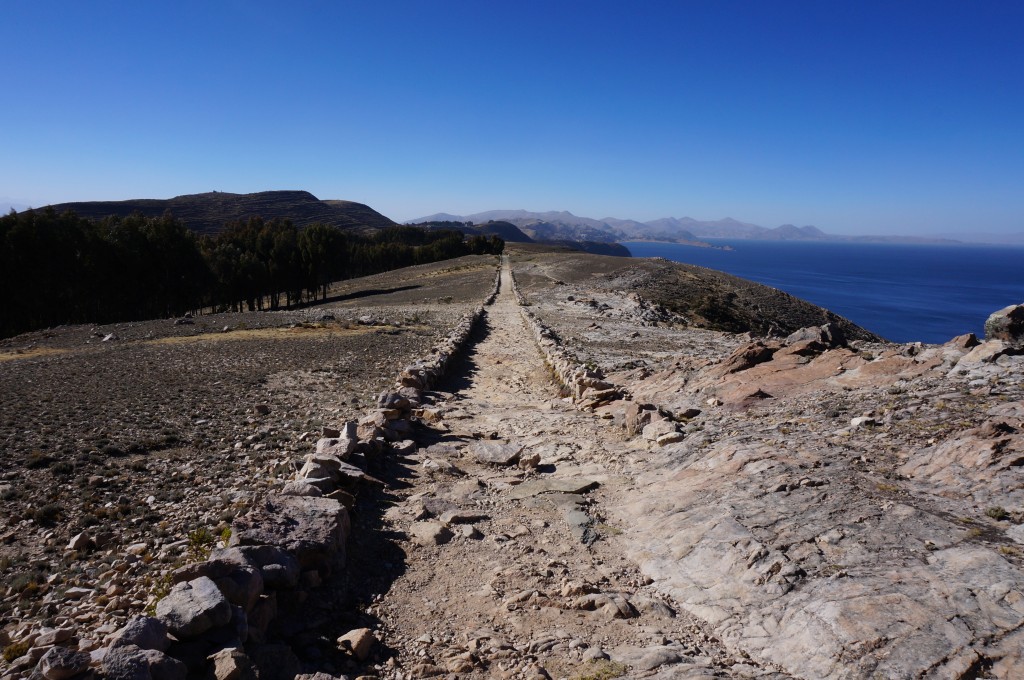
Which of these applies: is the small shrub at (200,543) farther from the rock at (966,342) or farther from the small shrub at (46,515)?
the rock at (966,342)

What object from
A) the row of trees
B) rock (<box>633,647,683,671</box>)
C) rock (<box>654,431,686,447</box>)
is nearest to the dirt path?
rock (<box>633,647,683,671</box>)

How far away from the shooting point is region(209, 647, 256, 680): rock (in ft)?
16.0

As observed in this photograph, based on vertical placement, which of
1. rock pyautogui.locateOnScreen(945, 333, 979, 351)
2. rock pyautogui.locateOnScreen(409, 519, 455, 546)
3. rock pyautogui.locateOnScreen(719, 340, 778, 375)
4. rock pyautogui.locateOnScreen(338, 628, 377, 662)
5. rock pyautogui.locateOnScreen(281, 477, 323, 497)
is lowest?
rock pyautogui.locateOnScreen(409, 519, 455, 546)

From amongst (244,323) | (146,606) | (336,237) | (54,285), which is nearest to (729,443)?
(146,606)

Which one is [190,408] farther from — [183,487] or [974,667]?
[974,667]

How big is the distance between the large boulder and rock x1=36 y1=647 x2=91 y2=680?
71cm

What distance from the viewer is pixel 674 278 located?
58156mm

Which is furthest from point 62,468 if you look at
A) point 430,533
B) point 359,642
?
point 359,642

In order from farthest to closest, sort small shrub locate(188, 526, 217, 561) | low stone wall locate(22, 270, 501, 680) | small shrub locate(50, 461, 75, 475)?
small shrub locate(50, 461, 75, 475) → small shrub locate(188, 526, 217, 561) → low stone wall locate(22, 270, 501, 680)

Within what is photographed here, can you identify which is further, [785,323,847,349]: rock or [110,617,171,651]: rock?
[785,323,847,349]: rock

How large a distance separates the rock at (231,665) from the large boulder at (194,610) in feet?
1.22

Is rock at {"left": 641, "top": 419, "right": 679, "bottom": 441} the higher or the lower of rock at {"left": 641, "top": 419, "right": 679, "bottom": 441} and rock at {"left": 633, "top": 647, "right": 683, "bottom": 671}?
the higher

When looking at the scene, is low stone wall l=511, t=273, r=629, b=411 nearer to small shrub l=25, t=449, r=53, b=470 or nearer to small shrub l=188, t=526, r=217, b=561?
small shrub l=188, t=526, r=217, b=561

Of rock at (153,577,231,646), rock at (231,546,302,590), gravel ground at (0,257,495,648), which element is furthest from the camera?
gravel ground at (0,257,495,648)
